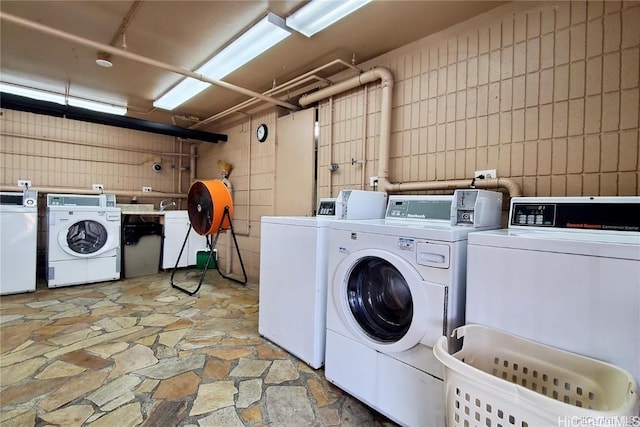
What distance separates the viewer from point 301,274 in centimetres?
203

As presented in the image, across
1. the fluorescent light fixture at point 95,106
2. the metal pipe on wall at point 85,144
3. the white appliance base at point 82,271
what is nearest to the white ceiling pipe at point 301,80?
the fluorescent light fixture at point 95,106

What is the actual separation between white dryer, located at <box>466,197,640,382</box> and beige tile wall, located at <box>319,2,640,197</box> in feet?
1.78

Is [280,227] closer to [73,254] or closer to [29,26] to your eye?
[29,26]

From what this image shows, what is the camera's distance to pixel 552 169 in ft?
6.11

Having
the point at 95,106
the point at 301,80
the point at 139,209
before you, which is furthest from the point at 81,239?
the point at 301,80

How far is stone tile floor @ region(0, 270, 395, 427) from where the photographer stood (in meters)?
1.51

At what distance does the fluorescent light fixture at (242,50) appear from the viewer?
7.52 ft

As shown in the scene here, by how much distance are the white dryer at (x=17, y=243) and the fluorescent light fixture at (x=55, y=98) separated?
1.24 meters

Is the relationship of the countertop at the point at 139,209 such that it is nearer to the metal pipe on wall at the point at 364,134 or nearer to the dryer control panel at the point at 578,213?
Answer: the metal pipe on wall at the point at 364,134

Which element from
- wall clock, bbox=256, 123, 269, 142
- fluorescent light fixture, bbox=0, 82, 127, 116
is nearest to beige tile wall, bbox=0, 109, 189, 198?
fluorescent light fixture, bbox=0, 82, 127, 116

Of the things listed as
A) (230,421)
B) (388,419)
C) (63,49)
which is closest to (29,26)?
(63,49)

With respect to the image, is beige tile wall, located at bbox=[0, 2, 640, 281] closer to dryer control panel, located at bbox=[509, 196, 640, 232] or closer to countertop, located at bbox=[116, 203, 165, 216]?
dryer control panel, located at bbox=[509, 196, 640, 232]

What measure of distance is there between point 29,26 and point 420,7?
2.72m

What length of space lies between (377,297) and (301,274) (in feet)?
1.85
